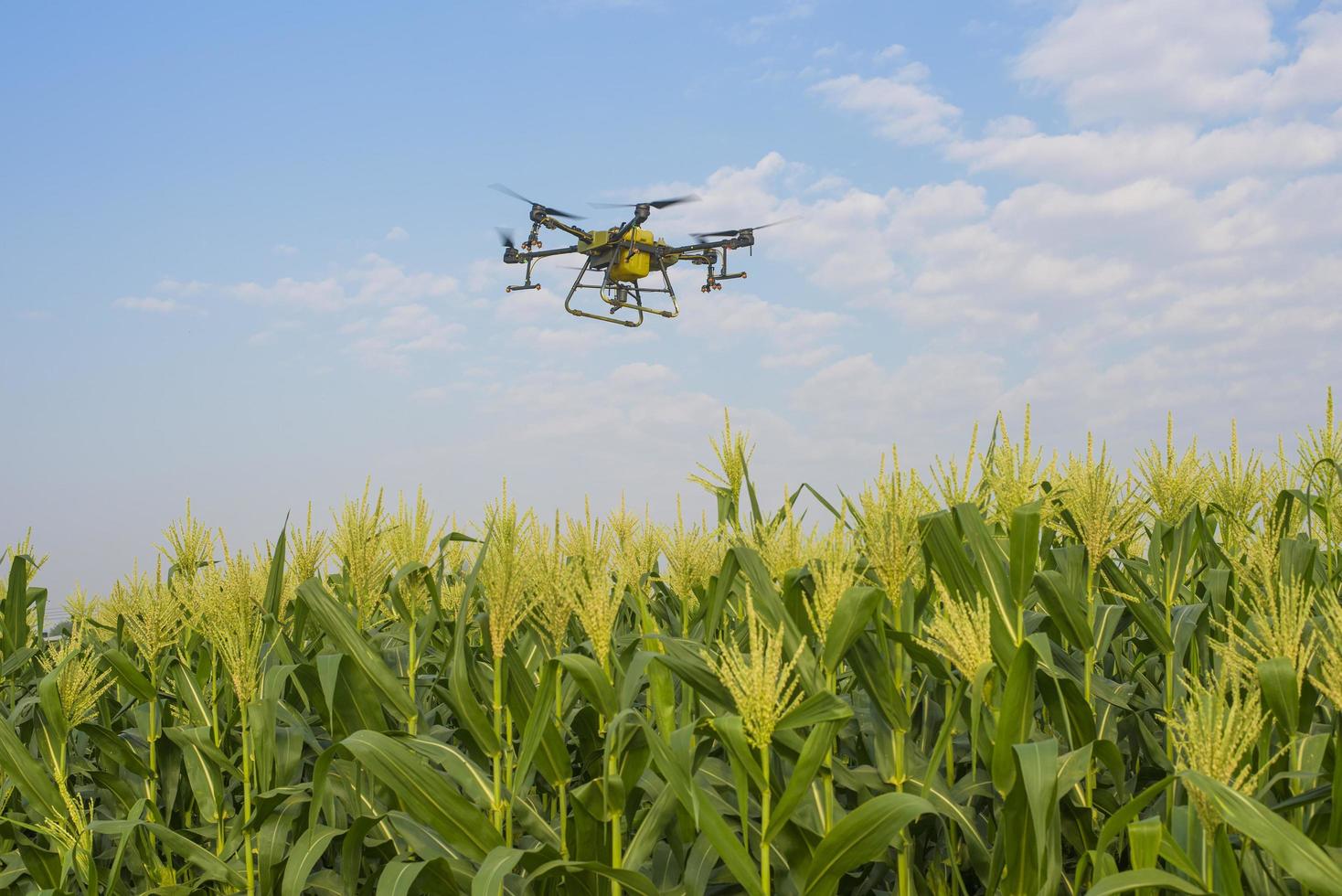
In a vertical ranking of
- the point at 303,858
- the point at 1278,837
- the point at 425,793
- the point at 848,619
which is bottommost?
the point at 303,858

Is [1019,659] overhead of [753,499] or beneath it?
beneath

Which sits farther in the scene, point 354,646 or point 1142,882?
point 354,646

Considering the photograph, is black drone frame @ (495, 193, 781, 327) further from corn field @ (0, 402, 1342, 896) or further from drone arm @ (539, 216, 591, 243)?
corn field @ (0, 402, 1342, 896)

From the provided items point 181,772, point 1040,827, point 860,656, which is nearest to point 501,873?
point 860,656

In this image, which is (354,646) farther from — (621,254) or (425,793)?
(621,254)

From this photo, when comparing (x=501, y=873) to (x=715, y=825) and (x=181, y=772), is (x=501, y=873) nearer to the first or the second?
(x=715, y=825)

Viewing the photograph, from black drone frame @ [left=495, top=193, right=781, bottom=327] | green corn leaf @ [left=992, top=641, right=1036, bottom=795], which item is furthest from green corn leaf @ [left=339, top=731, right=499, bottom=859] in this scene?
black drone frame @ [left=495, top=193, right=781, bottom=327]

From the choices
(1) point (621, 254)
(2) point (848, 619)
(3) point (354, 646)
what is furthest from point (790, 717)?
(1) point (621, 254)

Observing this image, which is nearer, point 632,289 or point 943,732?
point 943,732
